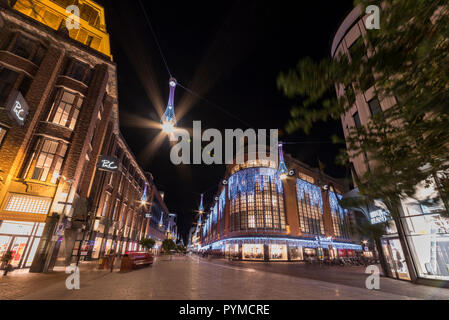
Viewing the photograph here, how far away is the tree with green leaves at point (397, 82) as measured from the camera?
2.49m

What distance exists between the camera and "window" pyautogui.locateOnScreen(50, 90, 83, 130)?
596 inches

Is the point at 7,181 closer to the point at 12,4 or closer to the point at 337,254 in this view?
the point at 12,4

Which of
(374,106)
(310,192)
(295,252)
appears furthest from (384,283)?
(310,192)

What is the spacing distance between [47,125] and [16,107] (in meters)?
3.97

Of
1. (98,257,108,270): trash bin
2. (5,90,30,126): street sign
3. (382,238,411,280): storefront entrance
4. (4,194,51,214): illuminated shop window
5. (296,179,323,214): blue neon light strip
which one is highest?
(296,179,323,214): blue neon light strip

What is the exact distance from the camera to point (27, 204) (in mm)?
12586

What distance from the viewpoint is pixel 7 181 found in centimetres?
1205

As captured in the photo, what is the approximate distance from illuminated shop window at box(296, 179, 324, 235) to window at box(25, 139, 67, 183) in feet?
168

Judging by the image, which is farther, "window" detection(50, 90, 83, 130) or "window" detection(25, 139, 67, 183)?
"window" detection(50, 90, 83, 130)

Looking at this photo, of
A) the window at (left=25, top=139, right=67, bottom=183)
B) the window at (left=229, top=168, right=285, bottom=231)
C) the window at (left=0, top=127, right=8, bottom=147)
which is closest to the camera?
the window at (left=0, top=127, right=8, bottom=147)

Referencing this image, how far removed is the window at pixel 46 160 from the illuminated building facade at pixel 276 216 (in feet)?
133

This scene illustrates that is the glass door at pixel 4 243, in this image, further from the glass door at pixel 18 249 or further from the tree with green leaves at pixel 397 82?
the tree with green leaves at pixel 397 82

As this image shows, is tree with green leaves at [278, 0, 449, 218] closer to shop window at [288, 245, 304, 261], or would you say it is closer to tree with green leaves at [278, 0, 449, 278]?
tree with green leaves at [278, 0, 449, 278]

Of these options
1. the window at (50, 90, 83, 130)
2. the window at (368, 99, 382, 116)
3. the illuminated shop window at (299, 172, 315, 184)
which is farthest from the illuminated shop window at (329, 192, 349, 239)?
the window at (50, 90, 83, 130)
